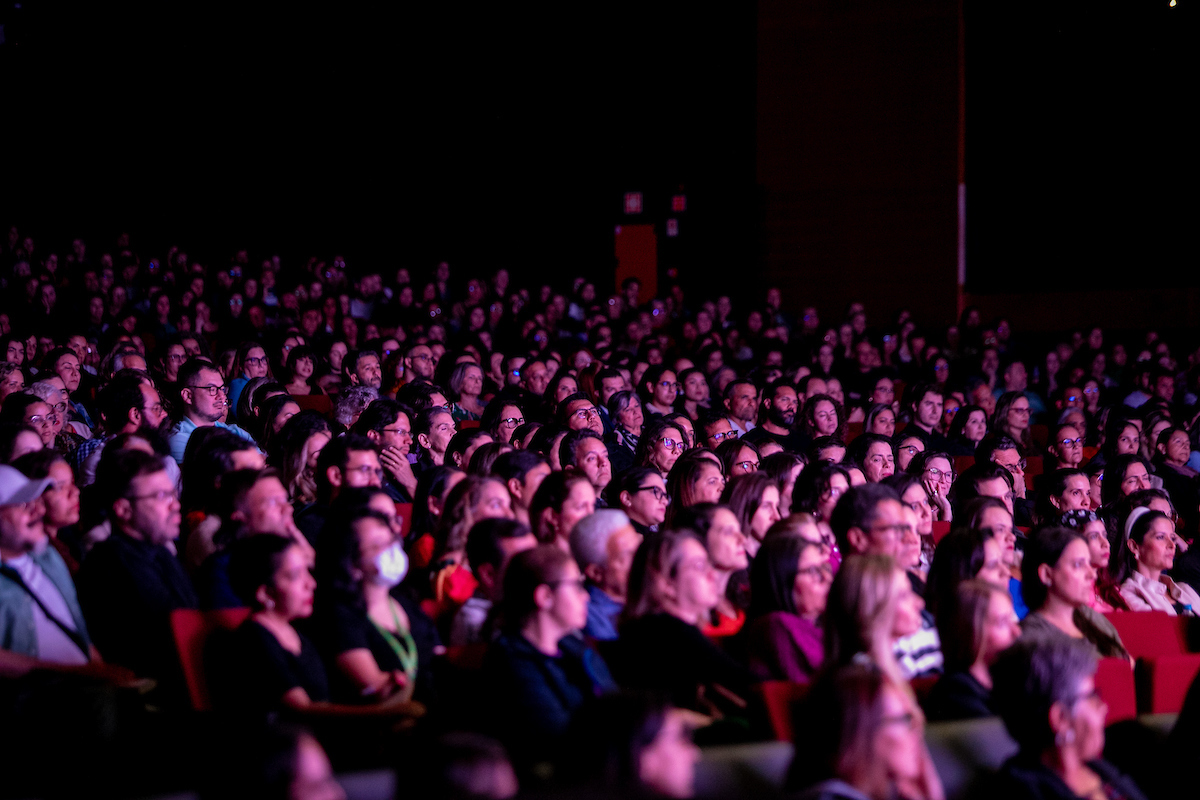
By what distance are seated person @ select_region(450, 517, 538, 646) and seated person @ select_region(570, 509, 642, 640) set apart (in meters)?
A: 0.17

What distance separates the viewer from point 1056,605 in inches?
101

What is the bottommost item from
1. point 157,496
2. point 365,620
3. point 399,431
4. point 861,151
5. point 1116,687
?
point 1116,687

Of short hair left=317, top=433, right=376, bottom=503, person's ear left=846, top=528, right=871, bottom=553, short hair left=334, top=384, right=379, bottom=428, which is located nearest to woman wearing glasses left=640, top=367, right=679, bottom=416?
short hair left=334, top=384, right=379, bottom=428

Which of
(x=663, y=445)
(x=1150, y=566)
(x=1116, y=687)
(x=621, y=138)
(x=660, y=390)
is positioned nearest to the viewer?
(x=1116, y=687)

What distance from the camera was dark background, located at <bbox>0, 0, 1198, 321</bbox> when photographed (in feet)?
27.9

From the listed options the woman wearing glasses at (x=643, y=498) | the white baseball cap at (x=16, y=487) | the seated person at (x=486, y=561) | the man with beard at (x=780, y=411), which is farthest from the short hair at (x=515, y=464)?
the man with beard at (x=780, y=411)

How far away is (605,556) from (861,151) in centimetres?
723

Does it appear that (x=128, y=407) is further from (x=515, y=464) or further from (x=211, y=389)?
(x=515, y=464)

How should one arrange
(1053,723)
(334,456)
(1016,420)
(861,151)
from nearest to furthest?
1. (1053,723)
2. (334,456)
3. (1016,420)
4. (861,151)

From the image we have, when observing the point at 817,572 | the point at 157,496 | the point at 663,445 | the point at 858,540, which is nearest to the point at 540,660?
the point at 817,572

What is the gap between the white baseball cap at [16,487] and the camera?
2273mm

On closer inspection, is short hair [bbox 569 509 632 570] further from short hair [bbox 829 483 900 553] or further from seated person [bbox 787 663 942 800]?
seated person [bbox 787 663 942 800]

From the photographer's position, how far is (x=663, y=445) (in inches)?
156

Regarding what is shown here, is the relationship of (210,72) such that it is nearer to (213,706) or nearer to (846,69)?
(846,69)
